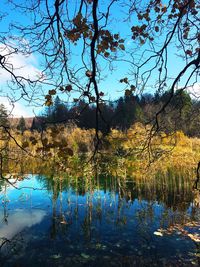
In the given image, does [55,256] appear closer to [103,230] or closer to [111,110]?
[103,230]

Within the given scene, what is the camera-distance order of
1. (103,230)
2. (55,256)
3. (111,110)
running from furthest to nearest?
(103,230)
(55,256)
(111,110)

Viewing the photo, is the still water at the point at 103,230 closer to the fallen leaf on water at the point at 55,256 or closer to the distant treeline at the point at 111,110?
the fallen leaf on water at the point at 55,256

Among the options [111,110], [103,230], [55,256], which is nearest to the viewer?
[111,110]

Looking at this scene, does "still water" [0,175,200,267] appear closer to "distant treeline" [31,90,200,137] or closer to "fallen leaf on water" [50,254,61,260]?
"fallen leaf on water" [50,254,61,260]

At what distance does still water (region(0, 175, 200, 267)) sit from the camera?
4.46 metres

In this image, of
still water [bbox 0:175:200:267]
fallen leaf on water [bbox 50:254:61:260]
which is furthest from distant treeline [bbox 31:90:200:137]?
fallen leaf on water [bbox 50:254:61:260]

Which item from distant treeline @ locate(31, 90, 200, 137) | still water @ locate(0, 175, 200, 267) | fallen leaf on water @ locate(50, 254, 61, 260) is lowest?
fallen leaf on water @ locate(50, 254, 61, 260)

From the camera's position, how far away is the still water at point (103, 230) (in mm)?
4457

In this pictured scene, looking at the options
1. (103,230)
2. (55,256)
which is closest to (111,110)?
(55,256)

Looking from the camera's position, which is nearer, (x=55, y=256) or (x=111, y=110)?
(x=111, y=110)

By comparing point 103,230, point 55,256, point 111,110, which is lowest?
point 55,256

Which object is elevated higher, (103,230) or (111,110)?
(111,110)

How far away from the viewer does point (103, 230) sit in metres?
5.62

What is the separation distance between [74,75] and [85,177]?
15.8ft
